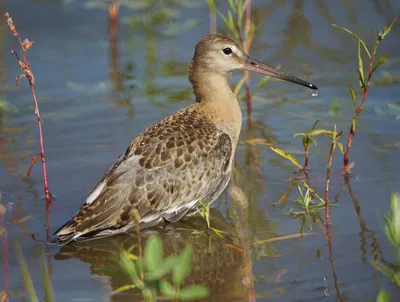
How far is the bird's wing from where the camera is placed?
21.5ft

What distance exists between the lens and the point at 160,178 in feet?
22.1

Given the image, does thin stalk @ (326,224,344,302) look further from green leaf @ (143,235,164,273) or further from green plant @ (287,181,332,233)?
green leaf @ (143,235,164,273)

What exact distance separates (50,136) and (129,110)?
2.94ft

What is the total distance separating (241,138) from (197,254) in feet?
7.13

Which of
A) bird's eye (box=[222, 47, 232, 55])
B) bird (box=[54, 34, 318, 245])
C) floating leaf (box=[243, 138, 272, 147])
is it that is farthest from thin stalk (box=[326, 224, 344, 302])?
bird's eye (box=[222, 47, 232, 55])

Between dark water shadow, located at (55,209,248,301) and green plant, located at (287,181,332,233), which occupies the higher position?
green plant, located at (287,181,332,233)

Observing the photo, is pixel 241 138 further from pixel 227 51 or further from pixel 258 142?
pixel 227 51

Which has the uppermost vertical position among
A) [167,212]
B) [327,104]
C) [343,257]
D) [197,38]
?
[197,38]

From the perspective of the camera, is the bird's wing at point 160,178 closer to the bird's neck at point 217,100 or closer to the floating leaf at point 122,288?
the bird's neck at point 217,100

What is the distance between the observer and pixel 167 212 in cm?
682

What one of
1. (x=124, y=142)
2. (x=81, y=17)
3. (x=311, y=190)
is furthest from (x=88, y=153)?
(x=81, y=17)

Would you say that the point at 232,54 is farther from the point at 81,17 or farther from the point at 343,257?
the point at 81,17

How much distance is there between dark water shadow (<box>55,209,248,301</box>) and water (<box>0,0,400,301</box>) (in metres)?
0.01

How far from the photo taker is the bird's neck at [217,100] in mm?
7289
